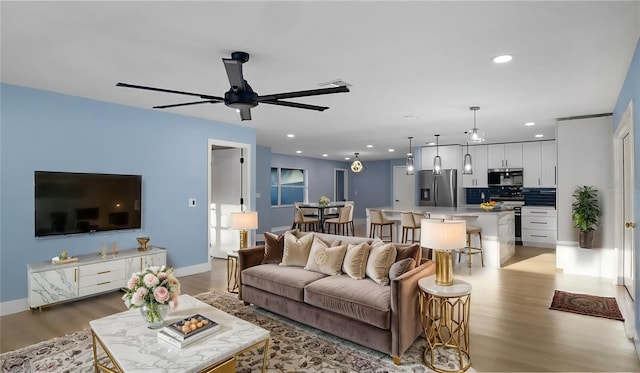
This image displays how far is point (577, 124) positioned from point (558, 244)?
193 cm

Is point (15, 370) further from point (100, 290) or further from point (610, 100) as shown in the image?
point (610, 100)

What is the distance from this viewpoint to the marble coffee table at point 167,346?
1942 mm

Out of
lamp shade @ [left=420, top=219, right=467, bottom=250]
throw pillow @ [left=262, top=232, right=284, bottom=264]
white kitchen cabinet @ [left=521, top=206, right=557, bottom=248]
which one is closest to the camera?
lamp shade @ [left=420, top=219, right=467, bottom=250]

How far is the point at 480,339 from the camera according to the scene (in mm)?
3072

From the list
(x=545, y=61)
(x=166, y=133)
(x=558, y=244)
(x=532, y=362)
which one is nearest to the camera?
(x=532, y=362)

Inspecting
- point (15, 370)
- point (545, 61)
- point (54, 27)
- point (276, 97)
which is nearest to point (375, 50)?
point (276, 97)

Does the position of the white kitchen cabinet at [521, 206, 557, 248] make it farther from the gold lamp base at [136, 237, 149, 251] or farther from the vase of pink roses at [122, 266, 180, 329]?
the vase of pink roses at [122, 266, 180, 329]

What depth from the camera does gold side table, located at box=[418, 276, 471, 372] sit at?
2.62m

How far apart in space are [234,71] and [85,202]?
10.3ft

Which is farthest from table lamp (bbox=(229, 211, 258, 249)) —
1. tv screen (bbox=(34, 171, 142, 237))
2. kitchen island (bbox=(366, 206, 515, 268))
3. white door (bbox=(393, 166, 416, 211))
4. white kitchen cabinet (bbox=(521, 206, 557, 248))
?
white door (bbox=(393, 166, 416, 211))

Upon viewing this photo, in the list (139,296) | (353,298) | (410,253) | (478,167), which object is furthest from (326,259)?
(478,167)

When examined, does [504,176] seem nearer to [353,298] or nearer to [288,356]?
[353,298]

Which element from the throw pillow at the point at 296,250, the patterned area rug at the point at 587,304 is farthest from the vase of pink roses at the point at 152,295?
the patterned area rug at the point at 587,304

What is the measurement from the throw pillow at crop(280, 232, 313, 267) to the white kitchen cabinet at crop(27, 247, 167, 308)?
1.96m
